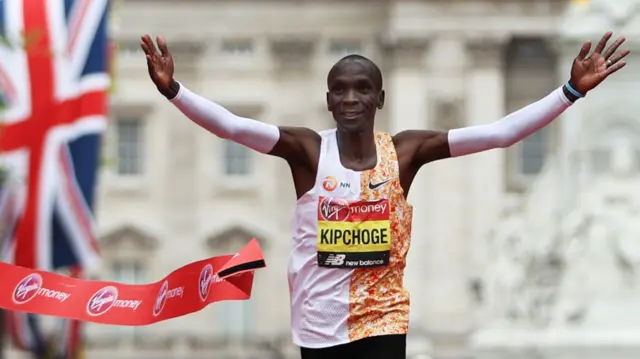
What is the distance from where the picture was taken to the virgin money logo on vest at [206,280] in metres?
8.58

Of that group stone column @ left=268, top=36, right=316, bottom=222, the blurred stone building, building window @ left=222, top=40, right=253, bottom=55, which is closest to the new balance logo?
the blurred stone building

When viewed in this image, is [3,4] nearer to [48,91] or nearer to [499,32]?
[48,91]

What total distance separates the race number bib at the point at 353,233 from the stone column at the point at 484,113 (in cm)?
5804

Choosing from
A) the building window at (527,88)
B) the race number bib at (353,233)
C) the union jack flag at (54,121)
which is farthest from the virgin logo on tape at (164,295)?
the building window at (527,88)

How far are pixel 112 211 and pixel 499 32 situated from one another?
12643 millimetres

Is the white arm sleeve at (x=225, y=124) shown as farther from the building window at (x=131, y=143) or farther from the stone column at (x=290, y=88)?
the building window at (x=131, y=143)

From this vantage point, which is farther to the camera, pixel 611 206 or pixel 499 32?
pixel 499 32

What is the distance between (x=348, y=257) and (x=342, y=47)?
61245mm

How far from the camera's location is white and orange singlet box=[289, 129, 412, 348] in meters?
8.55

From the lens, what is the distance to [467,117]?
220ft

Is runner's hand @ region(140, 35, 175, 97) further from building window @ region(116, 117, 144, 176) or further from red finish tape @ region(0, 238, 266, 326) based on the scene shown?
building window @ region(116, 117, 144, 176)

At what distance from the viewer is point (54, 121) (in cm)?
2836

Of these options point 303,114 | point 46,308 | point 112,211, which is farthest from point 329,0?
point 46,308

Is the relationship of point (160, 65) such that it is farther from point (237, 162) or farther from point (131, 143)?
point (131, 143)
